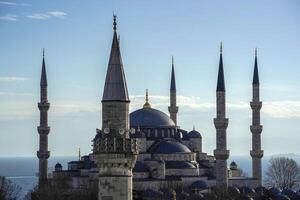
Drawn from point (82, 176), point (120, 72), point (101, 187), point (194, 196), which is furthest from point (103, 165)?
point (82, 176)

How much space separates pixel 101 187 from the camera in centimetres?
1359

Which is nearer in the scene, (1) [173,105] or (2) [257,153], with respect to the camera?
(2) [257,153]

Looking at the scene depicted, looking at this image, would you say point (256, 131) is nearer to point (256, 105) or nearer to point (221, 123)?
point (256, 105)

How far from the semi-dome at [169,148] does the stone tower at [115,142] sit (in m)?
37.4

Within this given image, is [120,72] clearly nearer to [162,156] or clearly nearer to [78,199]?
[78,199]

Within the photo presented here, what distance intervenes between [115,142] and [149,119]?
40.7 metres

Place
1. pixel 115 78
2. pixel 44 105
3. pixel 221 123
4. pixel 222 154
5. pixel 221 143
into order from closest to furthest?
pixel 115 78, pixel 222 154, pixel 221 123, pixel 221 143, pixel 44 105

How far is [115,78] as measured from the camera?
13773mm

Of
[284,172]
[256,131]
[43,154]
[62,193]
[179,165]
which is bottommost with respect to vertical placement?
[62,193]

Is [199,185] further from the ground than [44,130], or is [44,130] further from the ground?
[44,130]

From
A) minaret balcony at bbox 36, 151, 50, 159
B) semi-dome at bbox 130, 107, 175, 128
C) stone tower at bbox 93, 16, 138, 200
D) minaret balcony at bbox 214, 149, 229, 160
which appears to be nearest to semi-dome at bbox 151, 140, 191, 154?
semi-dome at bbox 130, 107, 175, 128

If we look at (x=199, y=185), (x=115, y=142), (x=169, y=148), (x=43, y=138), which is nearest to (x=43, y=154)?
(x=43, y=138)

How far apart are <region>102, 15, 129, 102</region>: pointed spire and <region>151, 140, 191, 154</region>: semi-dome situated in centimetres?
3743

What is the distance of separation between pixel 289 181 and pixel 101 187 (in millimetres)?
48009
